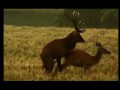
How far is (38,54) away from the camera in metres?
10.7

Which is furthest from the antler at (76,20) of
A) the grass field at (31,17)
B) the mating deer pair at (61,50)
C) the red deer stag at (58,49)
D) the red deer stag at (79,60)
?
the red deer stag at (79,60)

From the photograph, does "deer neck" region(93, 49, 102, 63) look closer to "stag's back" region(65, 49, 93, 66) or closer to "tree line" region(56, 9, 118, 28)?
"stag's back" region(65, 49, 93, 66)

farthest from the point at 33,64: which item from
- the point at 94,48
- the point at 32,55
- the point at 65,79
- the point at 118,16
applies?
the point at 118,16

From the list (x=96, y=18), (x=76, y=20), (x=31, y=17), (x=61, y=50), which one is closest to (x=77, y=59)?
(x=61, y=50)

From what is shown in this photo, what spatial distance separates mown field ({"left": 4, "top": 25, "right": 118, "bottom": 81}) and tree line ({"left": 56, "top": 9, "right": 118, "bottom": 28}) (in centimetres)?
19

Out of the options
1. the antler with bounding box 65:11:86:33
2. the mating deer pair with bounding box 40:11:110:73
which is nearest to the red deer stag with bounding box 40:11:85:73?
the mating deer pair with bounding box 40:11:110:73

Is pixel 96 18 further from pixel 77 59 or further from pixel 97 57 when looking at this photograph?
pixel 77 59

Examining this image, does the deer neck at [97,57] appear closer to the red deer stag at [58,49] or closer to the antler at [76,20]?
the red deer stag at [58,49]

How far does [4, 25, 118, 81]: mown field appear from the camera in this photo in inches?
415

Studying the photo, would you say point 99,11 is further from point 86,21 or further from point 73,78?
point 73,78

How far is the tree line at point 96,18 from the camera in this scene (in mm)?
10922

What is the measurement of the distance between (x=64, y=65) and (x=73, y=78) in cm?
43

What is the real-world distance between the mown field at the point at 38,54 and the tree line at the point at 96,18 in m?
0.19

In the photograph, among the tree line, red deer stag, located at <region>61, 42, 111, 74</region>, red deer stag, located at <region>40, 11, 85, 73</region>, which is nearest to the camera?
red deer stag, located at <region>40, 11, 85, 73</region>
